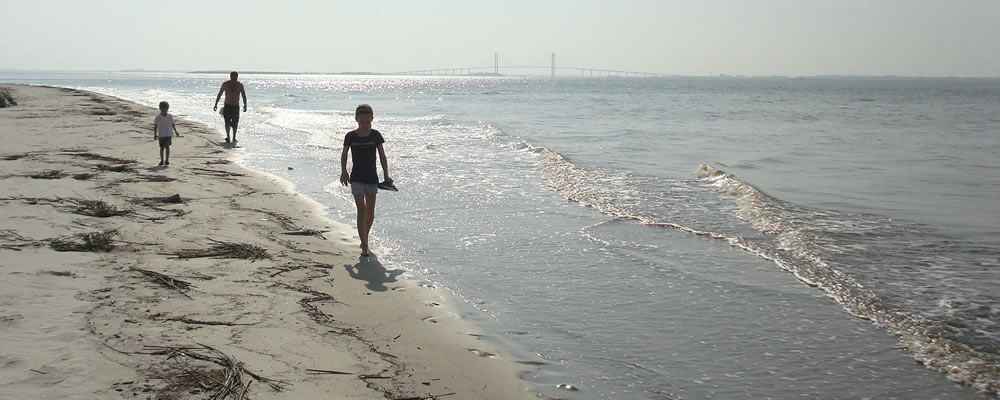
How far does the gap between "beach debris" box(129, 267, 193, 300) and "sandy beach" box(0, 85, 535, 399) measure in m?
0.01

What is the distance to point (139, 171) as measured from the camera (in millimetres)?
10578

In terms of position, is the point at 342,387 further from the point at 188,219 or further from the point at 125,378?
the point at 188,219

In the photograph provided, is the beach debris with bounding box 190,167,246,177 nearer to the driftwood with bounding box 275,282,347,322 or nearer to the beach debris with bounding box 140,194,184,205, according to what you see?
the beach debris with bounding box 140,194,184,205

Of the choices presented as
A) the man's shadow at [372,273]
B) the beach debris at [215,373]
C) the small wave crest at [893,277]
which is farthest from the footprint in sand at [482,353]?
the small wave crest at [893,277]

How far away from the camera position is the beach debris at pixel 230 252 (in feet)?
20.0

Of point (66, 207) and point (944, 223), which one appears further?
point (944, 223)

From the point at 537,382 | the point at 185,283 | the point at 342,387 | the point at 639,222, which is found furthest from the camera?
the point at 639,222

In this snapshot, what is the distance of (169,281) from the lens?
17.0 feet

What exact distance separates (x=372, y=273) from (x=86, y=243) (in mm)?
2356

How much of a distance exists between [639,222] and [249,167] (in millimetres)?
7321

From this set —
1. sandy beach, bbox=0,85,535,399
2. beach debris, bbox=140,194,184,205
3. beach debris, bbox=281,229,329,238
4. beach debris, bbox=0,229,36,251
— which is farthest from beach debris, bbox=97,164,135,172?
beach debris, bbox=0,229,36,251

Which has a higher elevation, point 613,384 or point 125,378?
point 125,378

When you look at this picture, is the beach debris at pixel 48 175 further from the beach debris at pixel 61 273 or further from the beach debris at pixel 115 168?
the beach debris at pixel 61 273

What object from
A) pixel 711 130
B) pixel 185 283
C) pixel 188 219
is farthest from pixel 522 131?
pixel 185 283
